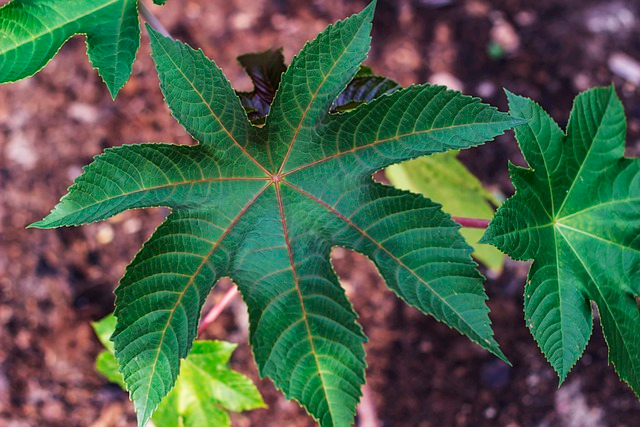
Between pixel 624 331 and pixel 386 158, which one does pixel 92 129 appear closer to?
pixel 386 158

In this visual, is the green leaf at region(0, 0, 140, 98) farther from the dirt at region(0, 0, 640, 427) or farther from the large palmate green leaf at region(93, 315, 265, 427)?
the dirt at region(0, 0, 640, 427)

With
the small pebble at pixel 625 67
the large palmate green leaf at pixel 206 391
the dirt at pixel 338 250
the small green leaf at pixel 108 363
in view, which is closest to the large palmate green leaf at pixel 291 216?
the large palmate green leaf at pixel 206 391

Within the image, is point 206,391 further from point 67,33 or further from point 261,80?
point 67,33

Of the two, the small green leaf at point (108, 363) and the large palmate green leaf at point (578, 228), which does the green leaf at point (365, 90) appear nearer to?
the large palmate green leaf at point (578, 228)

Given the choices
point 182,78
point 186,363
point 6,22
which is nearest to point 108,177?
point 182,78

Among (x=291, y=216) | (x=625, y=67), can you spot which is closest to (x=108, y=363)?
(x=291, y=216)

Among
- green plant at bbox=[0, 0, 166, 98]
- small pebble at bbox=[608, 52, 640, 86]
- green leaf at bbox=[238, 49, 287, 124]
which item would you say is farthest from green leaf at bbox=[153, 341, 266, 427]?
small pebble at bbox=[608, 52, 640, 86]

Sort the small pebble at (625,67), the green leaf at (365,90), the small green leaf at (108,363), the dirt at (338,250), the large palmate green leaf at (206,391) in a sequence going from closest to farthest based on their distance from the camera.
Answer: the green leaf at (365,90) < the large palmate green leaf at (206,391) < the small green leaf at (108,363) < the dirt at (338,250) < the small pebble at (625,67)
